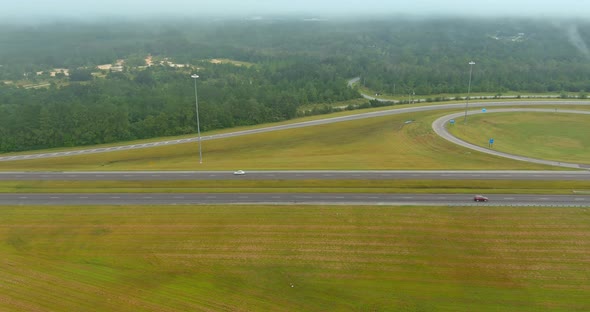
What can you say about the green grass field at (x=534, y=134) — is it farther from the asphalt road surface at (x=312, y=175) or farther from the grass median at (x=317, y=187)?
the grass median at (x=317, y=187)

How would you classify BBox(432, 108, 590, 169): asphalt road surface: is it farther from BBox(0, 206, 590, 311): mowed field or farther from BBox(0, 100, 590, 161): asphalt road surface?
BBox(0, 206, 590, 311): mowed field

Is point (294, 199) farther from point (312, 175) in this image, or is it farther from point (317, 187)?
point (312, 175)

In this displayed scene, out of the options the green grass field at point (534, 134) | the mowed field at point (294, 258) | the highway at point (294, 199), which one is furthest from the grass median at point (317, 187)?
the green grass field at point (534, 134)

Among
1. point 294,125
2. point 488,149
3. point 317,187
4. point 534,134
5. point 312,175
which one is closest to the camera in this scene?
point 317,187

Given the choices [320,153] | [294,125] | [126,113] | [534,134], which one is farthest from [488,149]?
[126,113]

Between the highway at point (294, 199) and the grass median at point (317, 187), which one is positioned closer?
the highway at point (294, 199)

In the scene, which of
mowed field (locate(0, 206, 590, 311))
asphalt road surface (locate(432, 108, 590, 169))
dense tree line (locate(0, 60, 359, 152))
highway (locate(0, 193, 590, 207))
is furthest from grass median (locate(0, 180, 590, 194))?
dense tree line (locate(0, 60, 359, 152))
